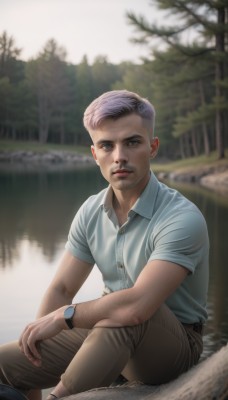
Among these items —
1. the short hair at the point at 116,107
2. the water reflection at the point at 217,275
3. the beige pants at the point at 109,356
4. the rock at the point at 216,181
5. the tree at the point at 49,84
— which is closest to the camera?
the beige pants at the point at 109,356

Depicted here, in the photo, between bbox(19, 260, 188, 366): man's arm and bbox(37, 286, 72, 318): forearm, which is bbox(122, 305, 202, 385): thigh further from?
bbox(37, 286, 72, 318): forearm

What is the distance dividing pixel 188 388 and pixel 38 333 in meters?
0.51

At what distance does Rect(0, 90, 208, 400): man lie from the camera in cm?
162

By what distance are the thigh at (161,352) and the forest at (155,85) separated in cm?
1530

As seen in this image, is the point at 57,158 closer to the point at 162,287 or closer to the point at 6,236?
the point at 6,236

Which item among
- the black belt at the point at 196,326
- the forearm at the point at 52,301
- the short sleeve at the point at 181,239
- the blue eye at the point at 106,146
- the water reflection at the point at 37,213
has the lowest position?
the water reflection at the point at 37,213

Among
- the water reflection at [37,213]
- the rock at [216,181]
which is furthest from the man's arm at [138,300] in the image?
the rock at [216,181]

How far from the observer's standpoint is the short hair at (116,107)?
1841mm

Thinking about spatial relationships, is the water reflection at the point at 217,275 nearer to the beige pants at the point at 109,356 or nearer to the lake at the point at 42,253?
the lake at the point at 42,253

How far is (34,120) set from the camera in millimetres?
43781

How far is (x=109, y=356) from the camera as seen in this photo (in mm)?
1572

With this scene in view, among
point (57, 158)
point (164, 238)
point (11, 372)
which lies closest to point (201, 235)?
point (164, 238)

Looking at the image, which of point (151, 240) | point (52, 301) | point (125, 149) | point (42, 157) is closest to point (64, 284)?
point (52, 301)

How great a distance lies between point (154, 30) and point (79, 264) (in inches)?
688
